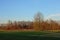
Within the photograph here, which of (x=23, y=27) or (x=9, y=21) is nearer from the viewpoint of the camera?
(x=23, y=27)

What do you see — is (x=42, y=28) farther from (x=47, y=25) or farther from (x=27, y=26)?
(x=27, y=26)

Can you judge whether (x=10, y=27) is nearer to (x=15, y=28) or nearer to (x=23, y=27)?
(x=15, y=28)

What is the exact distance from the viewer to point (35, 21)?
43.6 metres

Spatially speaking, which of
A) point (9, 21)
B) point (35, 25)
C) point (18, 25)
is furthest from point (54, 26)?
point (9, 21)

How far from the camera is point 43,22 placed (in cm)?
4322

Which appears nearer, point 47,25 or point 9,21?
point 47,25

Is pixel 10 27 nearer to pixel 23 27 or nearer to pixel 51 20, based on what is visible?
pixel 23 27

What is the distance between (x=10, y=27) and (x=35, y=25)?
5.85 meters

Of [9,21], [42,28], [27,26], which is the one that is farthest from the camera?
[9,21]

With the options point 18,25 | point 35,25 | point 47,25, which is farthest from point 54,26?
point 18,25

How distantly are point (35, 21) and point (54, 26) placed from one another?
16.5ft

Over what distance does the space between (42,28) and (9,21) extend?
28.2 feet

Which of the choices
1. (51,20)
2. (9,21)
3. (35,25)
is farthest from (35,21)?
(9,21)

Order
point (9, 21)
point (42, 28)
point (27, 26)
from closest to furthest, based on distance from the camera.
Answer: point (27, 26) → point (42, 28) → point (9, 21)
